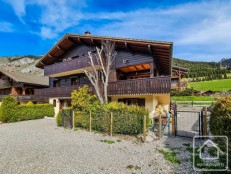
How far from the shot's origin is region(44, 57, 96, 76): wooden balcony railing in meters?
20.9

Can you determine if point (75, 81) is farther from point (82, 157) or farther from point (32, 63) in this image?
point (32, 63)

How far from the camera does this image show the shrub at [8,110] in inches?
757

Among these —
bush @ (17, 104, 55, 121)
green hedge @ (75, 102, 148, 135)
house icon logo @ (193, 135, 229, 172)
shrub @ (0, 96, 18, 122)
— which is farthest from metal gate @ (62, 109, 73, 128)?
A: house icon logo @ (193, 135, 229, 172)

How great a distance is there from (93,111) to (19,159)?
657cm

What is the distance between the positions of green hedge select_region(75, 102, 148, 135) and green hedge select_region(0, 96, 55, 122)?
10.4 meters

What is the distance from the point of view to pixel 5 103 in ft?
63.3

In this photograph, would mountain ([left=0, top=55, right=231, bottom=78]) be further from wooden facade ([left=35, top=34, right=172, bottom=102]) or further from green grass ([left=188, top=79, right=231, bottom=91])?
wooden facade ([left=35, top=34, right=172, bottom=102])

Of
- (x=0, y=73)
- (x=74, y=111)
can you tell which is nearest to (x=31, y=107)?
(x=74, y=111)

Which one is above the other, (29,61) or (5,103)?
(29,61)

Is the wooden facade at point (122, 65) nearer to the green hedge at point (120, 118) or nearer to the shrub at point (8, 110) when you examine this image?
the green hedge at point (120, 118)

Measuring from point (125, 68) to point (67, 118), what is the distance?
28.7ft

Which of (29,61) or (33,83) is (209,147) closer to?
(33,83)

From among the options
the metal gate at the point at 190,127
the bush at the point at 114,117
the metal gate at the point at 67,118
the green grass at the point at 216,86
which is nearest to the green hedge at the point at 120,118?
the bush at the point at 114,117

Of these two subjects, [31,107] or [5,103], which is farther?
[31,107]
